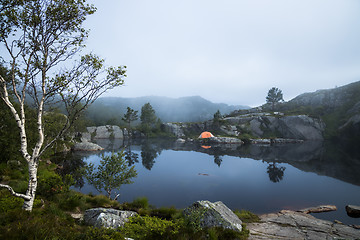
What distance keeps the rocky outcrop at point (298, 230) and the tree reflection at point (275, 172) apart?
16.7 m

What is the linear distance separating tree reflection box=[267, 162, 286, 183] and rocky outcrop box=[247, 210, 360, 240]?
16684 millimetres

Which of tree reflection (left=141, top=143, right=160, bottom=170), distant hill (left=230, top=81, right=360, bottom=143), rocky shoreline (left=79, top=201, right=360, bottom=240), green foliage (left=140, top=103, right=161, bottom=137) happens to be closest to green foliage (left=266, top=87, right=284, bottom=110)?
distant hill (left=230, top=81, right=360, bottom=143)

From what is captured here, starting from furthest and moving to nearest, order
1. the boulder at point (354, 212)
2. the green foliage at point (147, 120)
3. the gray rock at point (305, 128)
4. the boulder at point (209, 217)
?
the green foliage at point (147, 120) → the gray rock at point (305, 128) → the boulder at point (354, 212) → the boulder at point (209, 217)

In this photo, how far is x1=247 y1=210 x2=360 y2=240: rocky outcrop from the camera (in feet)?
36.6

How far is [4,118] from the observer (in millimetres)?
20594

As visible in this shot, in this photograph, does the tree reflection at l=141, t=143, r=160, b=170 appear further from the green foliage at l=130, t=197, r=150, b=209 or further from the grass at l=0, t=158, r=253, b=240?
the grass at l=0, t=158, r=253, b=240

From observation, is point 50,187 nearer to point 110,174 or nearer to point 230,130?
point 110,174

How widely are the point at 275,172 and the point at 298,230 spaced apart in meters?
25.1

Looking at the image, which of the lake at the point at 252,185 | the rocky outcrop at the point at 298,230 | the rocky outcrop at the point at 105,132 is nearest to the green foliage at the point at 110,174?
the lake at the point at 252,185

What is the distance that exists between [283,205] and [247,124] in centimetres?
9219

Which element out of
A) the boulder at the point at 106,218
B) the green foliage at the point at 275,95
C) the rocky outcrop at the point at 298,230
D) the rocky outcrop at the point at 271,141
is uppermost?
the green foliage at the point at 275,95

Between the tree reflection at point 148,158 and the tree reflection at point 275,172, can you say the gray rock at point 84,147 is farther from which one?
the tree reflection at point 275,172

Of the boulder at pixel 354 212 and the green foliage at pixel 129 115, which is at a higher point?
the green foliage at pixel 129 115

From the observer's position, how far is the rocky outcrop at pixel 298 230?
36.6 feet
